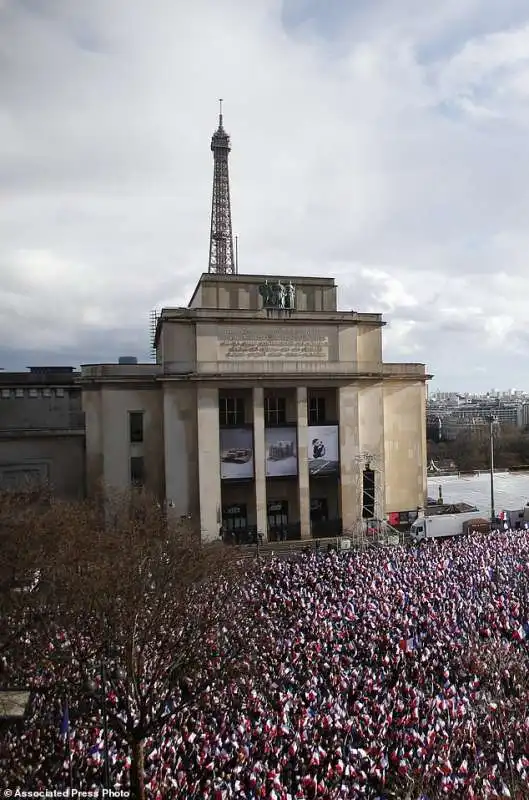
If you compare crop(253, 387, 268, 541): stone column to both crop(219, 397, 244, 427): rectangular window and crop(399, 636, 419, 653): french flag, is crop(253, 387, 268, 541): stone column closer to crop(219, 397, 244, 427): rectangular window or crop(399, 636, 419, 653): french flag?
crop(219, 397, 244, 427): rectangular window

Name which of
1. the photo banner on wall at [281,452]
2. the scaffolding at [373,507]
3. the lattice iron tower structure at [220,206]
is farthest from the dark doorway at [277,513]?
the lattice iron tower structure at [220,206]

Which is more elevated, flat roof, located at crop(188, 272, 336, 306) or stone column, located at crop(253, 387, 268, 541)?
flat roof, located at crop(188, 272, 336, 306)

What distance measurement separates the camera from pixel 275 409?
4094cm

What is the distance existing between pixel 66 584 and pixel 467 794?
1105 centimetres

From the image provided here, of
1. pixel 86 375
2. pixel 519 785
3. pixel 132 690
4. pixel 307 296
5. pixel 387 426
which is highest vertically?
pixel 307 296

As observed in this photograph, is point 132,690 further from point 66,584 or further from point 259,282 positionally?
point 259,282

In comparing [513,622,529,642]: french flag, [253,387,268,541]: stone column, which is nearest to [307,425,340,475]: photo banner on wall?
[253,387,268,541]: stone column

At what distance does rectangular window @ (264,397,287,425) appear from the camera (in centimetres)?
4056

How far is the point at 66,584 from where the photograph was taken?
655 inches

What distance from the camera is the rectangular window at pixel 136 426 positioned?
37.0 metres

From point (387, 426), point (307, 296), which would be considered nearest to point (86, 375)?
point (307, 296)

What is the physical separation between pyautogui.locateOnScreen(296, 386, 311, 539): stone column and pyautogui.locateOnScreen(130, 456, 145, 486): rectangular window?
9.73 m

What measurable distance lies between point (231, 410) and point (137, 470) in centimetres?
745

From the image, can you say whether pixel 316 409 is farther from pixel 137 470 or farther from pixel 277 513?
pixel 137 470
